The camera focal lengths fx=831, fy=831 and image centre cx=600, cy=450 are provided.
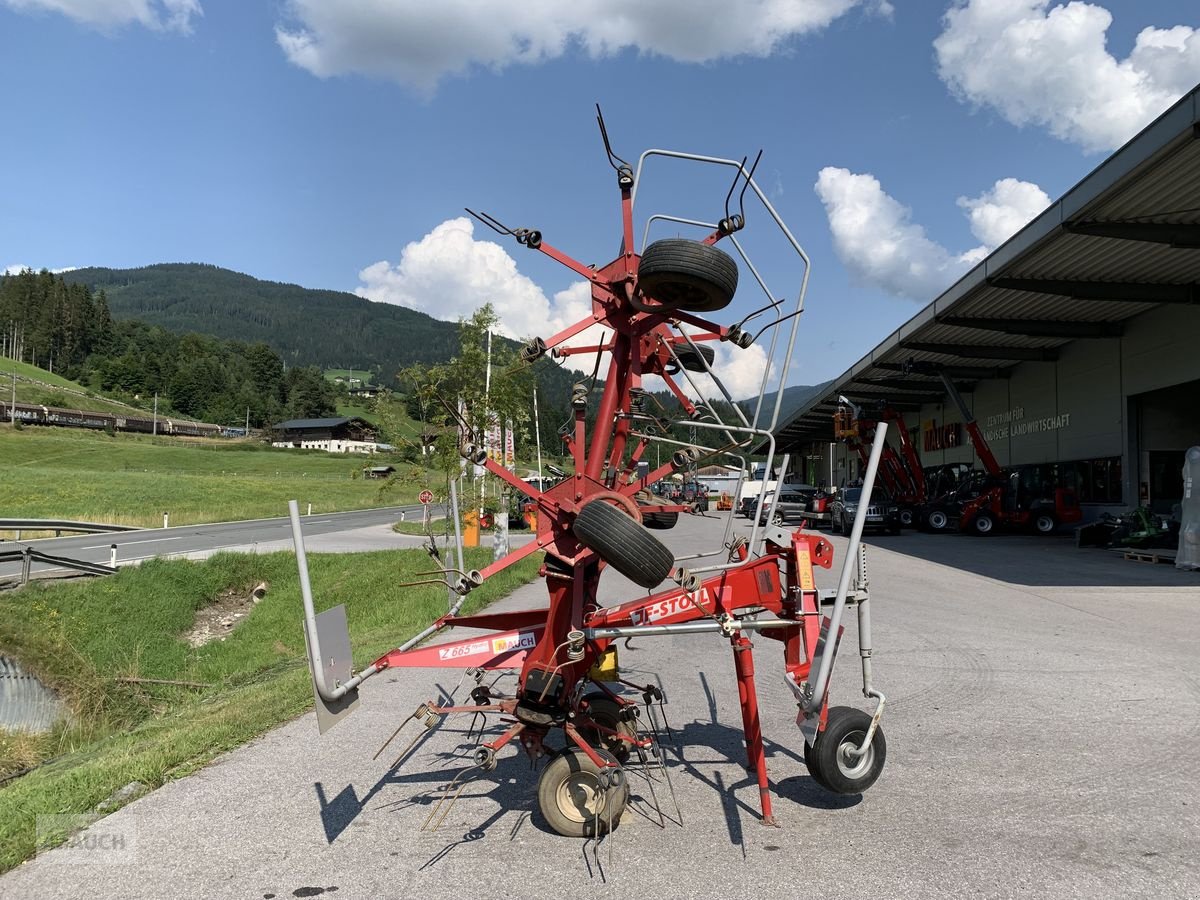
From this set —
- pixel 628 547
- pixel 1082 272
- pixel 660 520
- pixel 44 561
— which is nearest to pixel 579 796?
pixel 628 547

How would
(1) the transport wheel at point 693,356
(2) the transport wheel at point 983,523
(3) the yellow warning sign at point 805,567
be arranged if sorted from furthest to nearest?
(2) the transport wheel at point 983,523 < (1) the transport wheel at point 693,356 < (3) the yellow warning sign at point 805,567

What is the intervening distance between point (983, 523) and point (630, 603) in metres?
30.0

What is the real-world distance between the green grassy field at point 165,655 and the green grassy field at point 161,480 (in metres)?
2.83

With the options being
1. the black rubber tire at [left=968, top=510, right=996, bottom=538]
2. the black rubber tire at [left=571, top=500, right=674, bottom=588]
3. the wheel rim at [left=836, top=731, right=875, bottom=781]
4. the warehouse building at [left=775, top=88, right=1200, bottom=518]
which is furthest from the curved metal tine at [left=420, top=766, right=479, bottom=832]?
the black rubber tire at [left=968, top=510, right=996, bottom=538]

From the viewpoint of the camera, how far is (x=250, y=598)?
62.3ft

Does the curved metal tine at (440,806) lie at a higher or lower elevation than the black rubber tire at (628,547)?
lower

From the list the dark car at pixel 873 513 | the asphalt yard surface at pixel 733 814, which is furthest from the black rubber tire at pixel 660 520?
the dark car at pixel 873 513

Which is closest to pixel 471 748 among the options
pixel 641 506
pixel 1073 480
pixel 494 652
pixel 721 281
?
pixel 494 652

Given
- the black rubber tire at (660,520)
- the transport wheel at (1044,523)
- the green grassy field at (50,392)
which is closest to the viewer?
the black rubber tire at (660,520)

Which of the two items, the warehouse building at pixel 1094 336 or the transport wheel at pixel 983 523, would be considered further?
the transport wheel at pixel 983 523

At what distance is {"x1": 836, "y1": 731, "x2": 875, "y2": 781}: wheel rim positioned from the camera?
14.9 ft

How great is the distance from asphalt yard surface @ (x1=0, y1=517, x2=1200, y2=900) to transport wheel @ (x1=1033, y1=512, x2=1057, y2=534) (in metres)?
24.0

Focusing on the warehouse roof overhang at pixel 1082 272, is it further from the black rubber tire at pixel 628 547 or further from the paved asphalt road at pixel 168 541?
the paved asphalt road at pixel 168 541

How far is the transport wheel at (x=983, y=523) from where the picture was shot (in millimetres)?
31109
